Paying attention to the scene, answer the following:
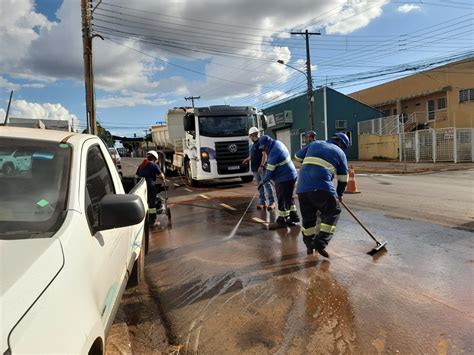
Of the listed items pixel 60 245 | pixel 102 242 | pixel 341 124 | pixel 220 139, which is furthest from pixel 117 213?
pixel 341 124

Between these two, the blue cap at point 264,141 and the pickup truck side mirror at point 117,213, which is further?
the blue cap at point 264,141

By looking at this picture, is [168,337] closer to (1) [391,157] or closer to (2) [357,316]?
(2) [357,316]

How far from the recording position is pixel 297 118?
39.7m

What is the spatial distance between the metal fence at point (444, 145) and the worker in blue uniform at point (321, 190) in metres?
22.0

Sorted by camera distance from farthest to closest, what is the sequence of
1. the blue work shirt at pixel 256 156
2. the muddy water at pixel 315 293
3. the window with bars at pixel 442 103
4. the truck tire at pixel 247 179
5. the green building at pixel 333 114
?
the green building at pixel 333 114 < the window with bars at pixel 442 103 < the truck tire at pixel 247 179 < the blue work shirt at pixel 256 156 < the muddy water at pixel 315 293

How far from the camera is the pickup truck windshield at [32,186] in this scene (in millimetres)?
2092

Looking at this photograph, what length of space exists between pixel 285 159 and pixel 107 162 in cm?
456

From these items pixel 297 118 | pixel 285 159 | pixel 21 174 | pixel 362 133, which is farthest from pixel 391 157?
pixel 21 174

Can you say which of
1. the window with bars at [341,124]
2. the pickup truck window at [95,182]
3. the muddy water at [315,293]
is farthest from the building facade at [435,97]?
the pickup truck window at [95,182]

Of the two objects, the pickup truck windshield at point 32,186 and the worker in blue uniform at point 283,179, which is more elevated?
the pickup truck windshield at point 32,186

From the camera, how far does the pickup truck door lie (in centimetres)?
224

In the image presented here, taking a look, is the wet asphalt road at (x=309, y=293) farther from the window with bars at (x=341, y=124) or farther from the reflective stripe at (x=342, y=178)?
the window with bars at (x=341, y=124)

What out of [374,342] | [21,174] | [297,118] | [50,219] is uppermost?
[297,118]

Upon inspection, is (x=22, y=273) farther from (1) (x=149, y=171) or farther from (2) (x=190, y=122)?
(2) (x=190, y=122)
